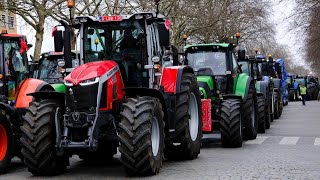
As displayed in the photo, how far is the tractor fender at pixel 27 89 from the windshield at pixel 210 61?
517 centimetres

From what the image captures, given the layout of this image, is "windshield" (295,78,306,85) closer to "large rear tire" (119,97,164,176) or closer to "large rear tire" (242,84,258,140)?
"large rear tire" (242,84,258,140)

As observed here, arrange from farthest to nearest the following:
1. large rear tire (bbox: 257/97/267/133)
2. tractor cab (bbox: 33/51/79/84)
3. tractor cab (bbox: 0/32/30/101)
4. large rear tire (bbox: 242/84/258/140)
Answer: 1. large rear tire (bbox: 257/97/267/133)
2. tractor cab (bbox: 33/51/79/84)
3. large rear tire (bbox: 242/84/258/140)
4. tractor cab (bbox: 0/32/30/101)

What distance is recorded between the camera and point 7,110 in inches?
392

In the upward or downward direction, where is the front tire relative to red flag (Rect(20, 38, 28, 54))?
downward

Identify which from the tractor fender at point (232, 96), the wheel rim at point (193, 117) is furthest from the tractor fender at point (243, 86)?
the wheel rim at point (193, 117)

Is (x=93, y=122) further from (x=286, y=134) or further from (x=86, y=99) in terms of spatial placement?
(x=286, y=134)

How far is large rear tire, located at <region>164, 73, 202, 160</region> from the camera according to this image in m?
10.5

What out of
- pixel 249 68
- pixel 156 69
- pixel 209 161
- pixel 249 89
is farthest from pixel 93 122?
pixel 249 68

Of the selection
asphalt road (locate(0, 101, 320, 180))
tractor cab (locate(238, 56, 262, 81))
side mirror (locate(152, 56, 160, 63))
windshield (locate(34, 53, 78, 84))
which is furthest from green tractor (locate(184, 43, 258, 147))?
tractor cab (locate(238, 56, 262, 81))

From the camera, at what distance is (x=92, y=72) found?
29.3 feet

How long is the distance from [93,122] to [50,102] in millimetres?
902

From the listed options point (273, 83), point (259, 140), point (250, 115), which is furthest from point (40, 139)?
point (273, 83)

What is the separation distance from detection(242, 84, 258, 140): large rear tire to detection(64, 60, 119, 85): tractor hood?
18.9 ft

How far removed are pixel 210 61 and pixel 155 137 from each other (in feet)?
19.4
